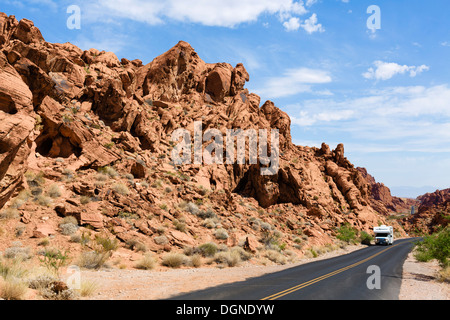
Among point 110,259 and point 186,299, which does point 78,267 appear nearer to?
point 110,259

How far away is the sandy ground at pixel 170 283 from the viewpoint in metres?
9.15

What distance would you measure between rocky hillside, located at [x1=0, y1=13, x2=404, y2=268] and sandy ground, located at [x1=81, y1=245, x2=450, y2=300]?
10.9 feet

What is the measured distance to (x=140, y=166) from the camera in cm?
2372

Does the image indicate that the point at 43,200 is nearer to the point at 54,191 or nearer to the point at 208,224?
the point at 54,191

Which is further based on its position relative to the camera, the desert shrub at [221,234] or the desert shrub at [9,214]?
the desert shrub at [221,234]

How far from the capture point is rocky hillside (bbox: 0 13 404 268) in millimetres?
14391

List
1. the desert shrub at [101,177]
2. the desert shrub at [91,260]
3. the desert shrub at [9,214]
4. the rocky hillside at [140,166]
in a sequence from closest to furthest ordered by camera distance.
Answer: the desert shrub at [91,260] → the desert shrub at [9,214] → the rocky hillside at [140,166] → the desert shrub at [101,177]

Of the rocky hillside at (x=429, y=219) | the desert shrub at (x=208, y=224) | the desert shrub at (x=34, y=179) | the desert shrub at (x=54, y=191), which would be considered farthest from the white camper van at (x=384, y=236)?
the desert shrub at (x=34, y=179)

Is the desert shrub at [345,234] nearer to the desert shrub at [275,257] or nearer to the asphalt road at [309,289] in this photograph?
the desert shrub at [275,257]

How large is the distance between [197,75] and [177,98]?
5.70m

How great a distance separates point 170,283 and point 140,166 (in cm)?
1452

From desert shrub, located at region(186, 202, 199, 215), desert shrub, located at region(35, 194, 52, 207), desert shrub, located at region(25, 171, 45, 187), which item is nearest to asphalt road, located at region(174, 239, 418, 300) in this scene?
desert shrub, located at region(186, 202, 199, 215)

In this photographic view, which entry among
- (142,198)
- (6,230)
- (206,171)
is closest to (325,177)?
(206,171)

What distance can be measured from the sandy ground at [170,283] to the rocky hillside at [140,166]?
130 inches
